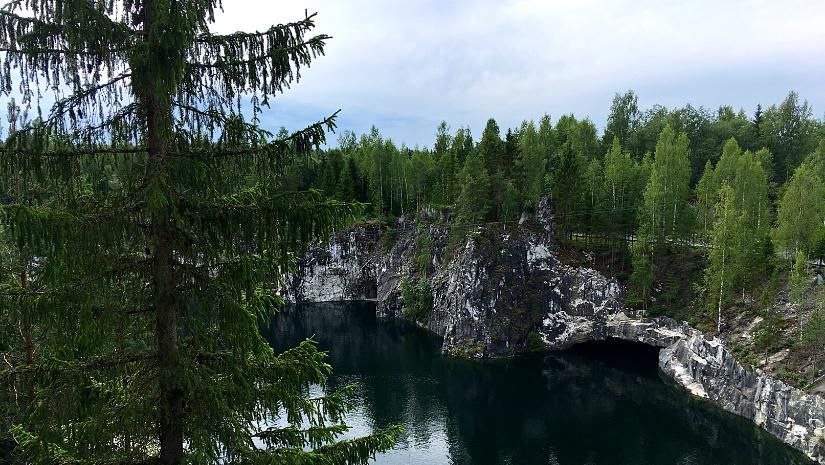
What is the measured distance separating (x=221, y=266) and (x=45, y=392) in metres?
2.58

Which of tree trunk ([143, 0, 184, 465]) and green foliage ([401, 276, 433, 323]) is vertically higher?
tree trunk ([143, 0, 184, 465])

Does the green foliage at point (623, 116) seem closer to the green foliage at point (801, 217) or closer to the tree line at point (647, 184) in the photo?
the tree line at point (647, 184)

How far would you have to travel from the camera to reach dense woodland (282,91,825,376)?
4438cm

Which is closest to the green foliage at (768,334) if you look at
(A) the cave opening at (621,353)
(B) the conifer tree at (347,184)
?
(A) the cave opening at (621,353)

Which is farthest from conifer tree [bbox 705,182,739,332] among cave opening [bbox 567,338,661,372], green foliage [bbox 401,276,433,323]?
green foliage [bbox 401,276,433,323]

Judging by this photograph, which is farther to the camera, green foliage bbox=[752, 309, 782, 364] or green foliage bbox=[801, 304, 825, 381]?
green foliage bbox=[752, 309, 782, 364]

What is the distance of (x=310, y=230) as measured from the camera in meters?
7.02

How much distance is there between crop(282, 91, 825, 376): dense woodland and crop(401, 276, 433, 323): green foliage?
988 cm

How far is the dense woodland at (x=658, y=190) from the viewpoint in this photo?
44.4 meters

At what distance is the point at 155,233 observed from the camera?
6988mm

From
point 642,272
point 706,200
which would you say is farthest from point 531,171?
point 642,272

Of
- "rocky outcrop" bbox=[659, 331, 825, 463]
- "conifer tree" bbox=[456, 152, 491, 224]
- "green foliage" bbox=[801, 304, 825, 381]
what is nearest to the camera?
"rocky outcrop" bbox=[659, 331, 825, 463]

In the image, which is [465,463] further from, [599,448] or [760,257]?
[760,257]

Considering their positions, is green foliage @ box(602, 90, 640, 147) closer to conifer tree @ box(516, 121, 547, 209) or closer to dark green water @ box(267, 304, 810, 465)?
conifer tree @ box(516, 121, 547, 209)
